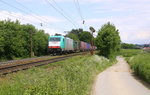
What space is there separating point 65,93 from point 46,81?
2.92ft

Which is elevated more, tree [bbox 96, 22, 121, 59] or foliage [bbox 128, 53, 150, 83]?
tree [bbox 96, 22, 121, 59]

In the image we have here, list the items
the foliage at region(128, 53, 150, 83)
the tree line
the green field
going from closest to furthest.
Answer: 1. the foliage at region(128, 53, 150, 83)
2. the green field
3. the tree line

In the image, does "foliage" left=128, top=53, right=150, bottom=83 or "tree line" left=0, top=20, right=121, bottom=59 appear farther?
"tree line" left=0, top=20, right=121, bottom=59

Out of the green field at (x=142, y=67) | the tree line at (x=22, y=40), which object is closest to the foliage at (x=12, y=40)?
the tree line at (x=22, y=40)

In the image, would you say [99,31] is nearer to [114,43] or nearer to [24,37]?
[114,43]

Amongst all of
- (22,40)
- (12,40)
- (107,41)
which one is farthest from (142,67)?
(22,40)

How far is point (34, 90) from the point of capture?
7.99 meters

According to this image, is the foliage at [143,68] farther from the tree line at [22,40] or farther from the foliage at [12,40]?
the foliage at [12,40]

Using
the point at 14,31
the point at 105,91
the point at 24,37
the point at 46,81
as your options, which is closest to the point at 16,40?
the point at 14,31

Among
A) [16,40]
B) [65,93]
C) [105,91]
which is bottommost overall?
[105,91]

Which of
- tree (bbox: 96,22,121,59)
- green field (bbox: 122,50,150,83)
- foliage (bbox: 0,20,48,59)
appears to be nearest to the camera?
green field (bbox: 122,50,150,83)

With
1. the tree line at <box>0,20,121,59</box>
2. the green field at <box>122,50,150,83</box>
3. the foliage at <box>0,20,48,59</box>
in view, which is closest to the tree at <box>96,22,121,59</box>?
the tree line at <box>0,20,121,59</box>

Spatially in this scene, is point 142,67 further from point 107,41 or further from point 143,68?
point 107,41

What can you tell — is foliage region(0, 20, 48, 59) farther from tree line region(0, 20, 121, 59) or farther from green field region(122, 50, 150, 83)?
green field region(122, 50, 150, 83)
